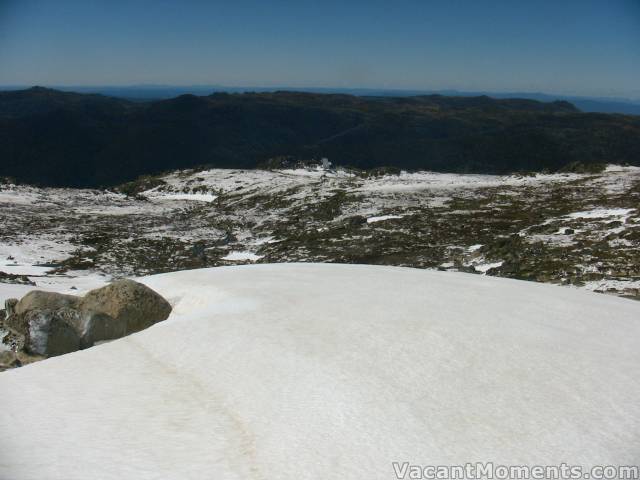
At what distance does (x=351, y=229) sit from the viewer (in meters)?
48.4

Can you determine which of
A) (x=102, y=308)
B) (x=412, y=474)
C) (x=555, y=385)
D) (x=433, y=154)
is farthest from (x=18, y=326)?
(x=433, y=154)

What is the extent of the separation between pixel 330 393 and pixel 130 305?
747 centimetres

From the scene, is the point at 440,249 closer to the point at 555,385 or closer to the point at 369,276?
the point at 369,276

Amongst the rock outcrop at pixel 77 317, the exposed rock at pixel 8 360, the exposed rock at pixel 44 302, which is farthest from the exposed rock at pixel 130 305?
the exposed rock at pixel 8 360

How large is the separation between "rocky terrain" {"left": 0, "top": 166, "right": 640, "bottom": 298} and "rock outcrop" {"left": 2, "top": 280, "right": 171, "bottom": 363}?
23.2 ft

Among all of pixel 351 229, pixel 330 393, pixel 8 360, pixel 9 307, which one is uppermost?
pixel 330 393

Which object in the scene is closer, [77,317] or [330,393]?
[330,393]

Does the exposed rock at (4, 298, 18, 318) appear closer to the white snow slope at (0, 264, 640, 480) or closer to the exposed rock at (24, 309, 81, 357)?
the exposed rock at (24, 309, 81, 357)

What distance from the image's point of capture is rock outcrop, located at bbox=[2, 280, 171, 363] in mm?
12250

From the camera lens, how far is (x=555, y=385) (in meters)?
9.07

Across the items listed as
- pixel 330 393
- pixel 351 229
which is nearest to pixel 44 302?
pixel 330 393

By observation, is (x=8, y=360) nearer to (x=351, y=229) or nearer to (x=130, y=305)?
(x=130, y=305)

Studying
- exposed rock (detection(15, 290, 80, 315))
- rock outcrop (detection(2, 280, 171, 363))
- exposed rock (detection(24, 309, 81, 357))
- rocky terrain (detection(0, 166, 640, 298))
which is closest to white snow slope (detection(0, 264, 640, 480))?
rock outcrop (detection(2, 280, 171, 363))

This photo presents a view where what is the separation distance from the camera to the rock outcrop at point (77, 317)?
12.2 meters
